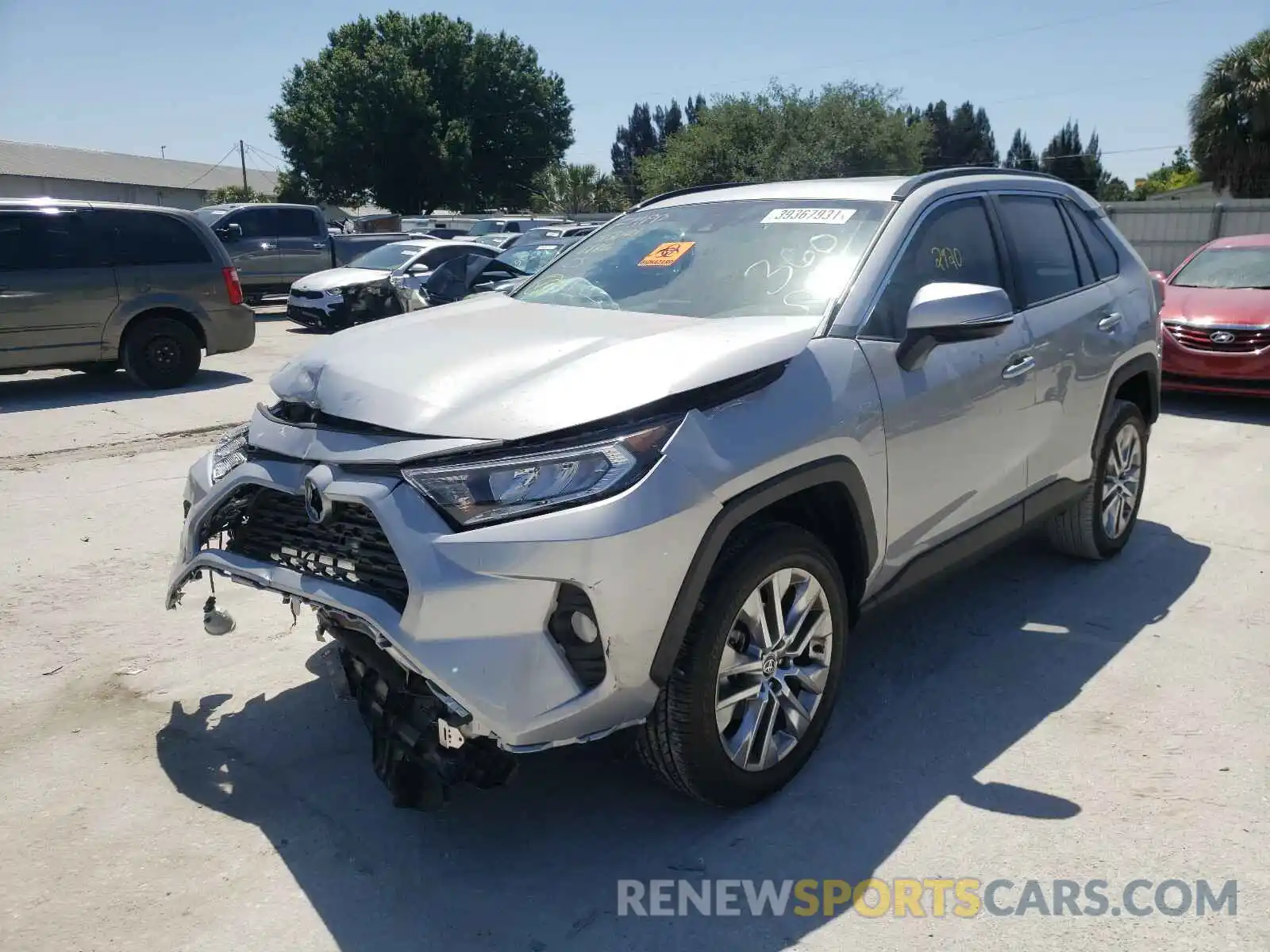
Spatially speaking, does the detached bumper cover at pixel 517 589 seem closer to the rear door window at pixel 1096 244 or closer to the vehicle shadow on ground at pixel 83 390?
the rear door window at pixel 1096 244

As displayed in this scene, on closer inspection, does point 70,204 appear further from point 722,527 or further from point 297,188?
point 297,188

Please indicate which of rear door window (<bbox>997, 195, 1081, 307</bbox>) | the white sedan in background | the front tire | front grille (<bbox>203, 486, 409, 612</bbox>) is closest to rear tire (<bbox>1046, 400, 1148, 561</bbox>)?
rear door window (<bbox>997, 195, 1081, 307</bbox>)

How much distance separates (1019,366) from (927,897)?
2147 millimetres

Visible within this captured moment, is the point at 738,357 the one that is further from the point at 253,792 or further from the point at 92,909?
the point at 92,909

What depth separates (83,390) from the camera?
34.8ft

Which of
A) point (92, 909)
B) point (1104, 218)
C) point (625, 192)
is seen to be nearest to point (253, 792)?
point (92, 909)

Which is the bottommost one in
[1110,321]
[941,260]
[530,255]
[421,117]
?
[1110,321]

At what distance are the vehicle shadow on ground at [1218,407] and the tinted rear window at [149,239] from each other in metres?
9.36

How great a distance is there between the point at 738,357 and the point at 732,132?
49.4 meters

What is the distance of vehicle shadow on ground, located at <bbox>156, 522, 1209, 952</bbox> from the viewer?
8.86 ft

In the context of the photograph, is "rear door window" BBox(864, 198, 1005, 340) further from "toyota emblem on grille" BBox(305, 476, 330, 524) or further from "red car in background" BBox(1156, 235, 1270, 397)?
"red car in background" BBox(1156, 235, 1270, 397)

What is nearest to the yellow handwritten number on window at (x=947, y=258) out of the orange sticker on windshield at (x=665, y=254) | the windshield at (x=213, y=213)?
the orange sticker on windshield at (x=665, y=254)

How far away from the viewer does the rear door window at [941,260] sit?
3559mm

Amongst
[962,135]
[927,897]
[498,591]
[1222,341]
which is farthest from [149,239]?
[962,135]
